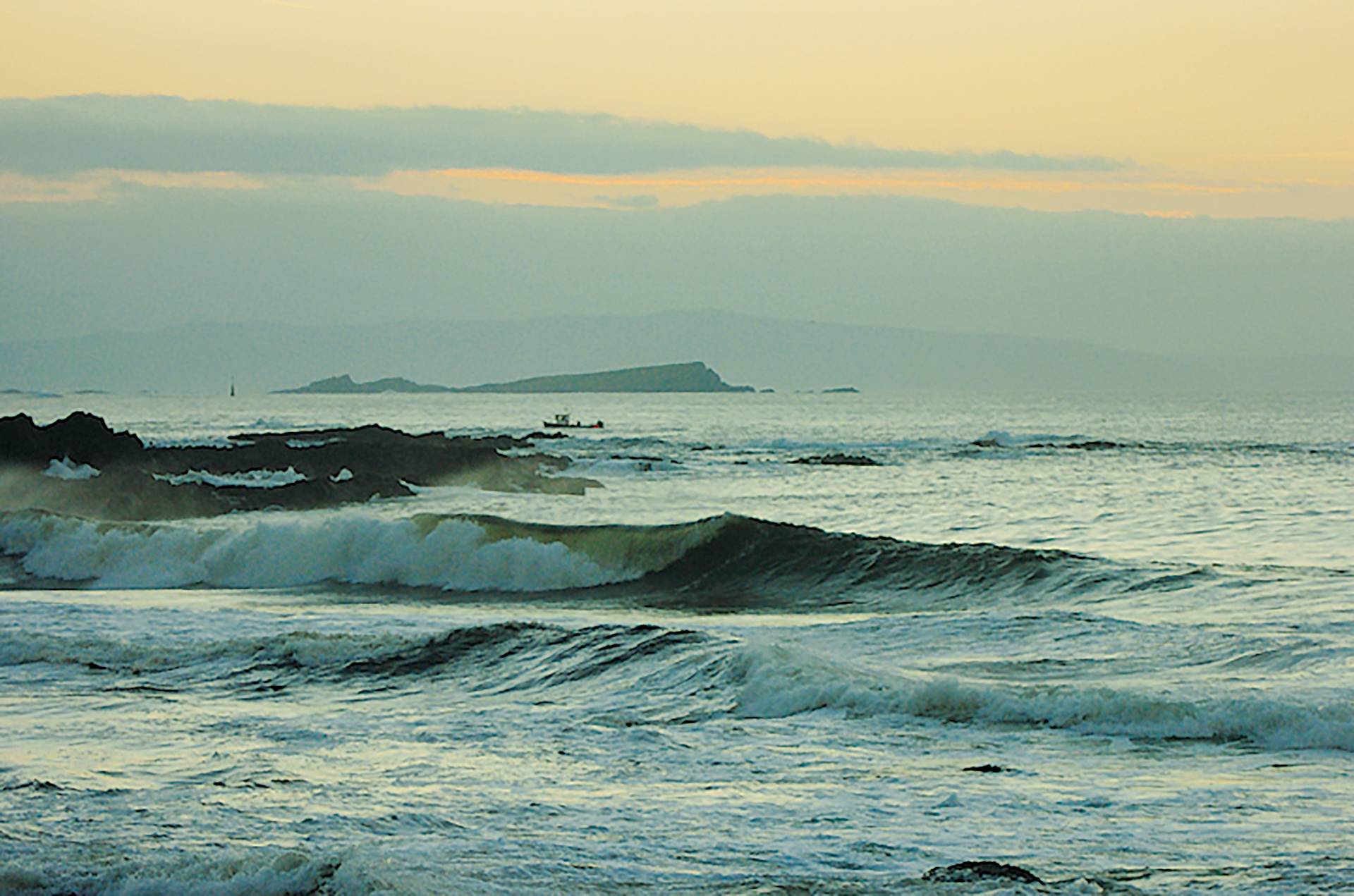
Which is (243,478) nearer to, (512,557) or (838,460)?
(512,557)

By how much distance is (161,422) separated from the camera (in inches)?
4530

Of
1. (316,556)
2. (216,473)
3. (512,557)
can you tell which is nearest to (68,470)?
(216,473)

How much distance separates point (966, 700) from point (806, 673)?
1.52m

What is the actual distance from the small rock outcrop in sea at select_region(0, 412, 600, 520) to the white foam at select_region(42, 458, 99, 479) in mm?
73

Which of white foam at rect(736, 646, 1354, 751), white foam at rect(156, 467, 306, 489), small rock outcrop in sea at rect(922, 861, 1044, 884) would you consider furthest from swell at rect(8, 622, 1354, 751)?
white foam at rect(156, 467, 306, 489)

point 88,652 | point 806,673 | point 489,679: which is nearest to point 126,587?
point 88,652

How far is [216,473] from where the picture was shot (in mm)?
43062

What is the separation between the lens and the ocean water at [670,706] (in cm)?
743

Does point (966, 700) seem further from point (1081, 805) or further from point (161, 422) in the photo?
point (161, 422)

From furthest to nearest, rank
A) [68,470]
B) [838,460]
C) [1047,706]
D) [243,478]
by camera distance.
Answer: [838,460] < [243,478] < [68,470] < [1047,706]

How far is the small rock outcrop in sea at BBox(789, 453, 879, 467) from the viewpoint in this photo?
189ft

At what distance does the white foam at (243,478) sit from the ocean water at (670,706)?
10607 millimetres

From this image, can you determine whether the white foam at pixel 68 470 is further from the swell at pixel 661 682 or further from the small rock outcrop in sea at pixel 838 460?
the small rock outcrop in sea at pixel 838 460

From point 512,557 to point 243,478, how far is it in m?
19.1
